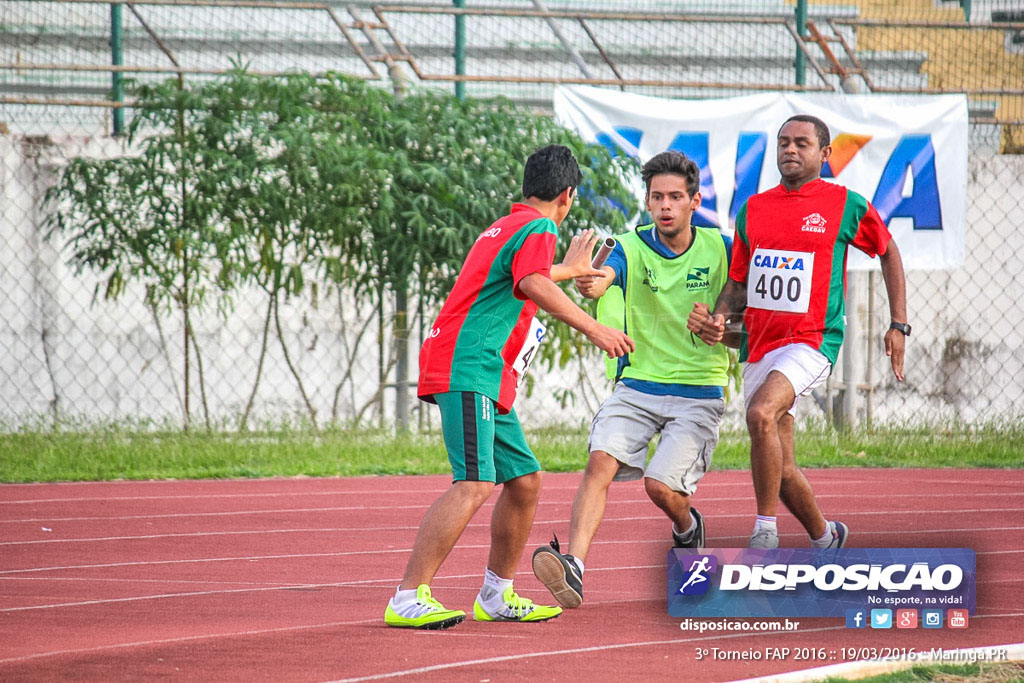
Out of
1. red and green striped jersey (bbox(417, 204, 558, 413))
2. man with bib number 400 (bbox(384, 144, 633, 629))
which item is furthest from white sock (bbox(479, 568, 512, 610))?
red and green striped jersey (bbox(417, 204, 558, 413))

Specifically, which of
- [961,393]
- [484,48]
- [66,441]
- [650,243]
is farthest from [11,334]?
[961,393]

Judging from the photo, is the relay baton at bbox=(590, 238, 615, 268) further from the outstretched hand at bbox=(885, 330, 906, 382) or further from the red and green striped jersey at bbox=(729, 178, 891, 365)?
the outstretched hand at bbox=(885, 330, 906, 382)

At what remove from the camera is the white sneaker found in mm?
5445

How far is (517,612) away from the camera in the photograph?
4.77 metres

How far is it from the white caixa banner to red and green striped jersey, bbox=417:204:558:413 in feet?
21.1

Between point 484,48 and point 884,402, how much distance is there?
480cm

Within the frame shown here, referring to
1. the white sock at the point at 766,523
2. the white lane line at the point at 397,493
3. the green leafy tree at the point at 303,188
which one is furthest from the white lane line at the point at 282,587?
the green leafy tree at the point at 303,188

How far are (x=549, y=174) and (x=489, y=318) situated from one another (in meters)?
0.57

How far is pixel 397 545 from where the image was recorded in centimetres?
673

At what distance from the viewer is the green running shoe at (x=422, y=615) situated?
4543 mm

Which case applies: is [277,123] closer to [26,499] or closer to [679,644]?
[26,499]

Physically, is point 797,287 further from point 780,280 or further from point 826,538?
point 826,538

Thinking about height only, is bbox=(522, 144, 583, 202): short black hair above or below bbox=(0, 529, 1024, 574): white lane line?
above

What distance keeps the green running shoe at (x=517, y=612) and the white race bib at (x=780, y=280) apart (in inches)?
68.0
